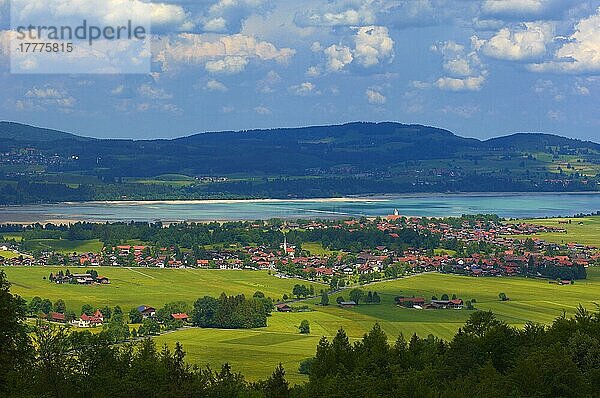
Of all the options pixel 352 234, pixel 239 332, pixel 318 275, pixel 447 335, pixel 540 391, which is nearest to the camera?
pixel 540 391

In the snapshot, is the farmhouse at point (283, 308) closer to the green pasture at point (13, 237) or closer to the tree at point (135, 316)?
the tree at point (135, 316)

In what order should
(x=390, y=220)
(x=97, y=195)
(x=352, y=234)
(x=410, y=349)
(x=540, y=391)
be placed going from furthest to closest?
1. (x=97, y=195)
2. (x=390, y=220)
3. (x=352, y=234)
4. (x=410, y=349)
5. (x=540, y=391)

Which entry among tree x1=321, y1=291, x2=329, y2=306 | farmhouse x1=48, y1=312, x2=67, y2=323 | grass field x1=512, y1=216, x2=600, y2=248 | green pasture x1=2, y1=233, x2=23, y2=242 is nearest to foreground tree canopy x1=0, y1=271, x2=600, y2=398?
farmhouse x1=48, y1=312, x2=67, y2=323

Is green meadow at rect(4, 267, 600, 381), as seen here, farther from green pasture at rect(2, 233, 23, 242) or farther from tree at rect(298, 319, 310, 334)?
green pasture at rect(2, 233, 23, 242)

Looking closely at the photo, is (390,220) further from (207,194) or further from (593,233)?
(207,194)

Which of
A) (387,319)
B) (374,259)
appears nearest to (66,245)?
(374,259)

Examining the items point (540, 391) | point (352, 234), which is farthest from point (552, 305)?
point (352, 234)
